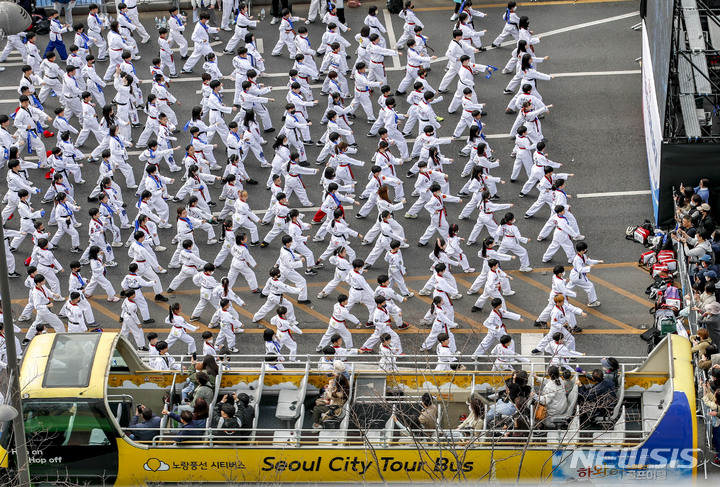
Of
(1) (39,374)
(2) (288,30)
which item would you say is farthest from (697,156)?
(1) (39,374)

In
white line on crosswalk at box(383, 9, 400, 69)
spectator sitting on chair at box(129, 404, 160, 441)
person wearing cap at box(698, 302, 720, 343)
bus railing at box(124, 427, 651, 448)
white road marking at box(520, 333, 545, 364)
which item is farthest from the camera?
white line on crosswalk at box(383, 9, 400, 69)

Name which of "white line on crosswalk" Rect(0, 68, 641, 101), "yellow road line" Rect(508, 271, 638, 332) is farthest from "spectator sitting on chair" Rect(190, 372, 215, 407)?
"white line on crosswalk" Rect(0, 68, 641, 101)

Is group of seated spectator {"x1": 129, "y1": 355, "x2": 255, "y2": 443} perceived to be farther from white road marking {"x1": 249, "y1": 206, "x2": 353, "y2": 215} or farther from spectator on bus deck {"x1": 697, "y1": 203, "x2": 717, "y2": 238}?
spectator on bus deck {"x1": 697, "y1": 203, "x2": 717, "y2": 238}

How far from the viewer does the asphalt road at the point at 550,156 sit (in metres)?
24.8

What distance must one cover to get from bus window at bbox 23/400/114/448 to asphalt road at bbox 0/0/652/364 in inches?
209

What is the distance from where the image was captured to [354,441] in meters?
19.5

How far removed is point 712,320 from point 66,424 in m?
10.4

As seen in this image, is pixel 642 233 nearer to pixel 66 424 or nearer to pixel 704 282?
pixel 704 282

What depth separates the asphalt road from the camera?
24828 mm

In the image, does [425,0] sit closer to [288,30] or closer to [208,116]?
[288,30]

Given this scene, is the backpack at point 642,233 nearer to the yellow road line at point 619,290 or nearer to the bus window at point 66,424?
the yellow road line at point 619,290

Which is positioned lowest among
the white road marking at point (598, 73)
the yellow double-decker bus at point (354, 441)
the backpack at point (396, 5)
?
the yellow double-decker bus at point (354, 441)

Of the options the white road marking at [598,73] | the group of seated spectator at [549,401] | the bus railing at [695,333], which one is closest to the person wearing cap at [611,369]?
the group of seated spectator at [549,401]

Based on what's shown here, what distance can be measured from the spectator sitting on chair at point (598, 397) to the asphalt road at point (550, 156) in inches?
124
